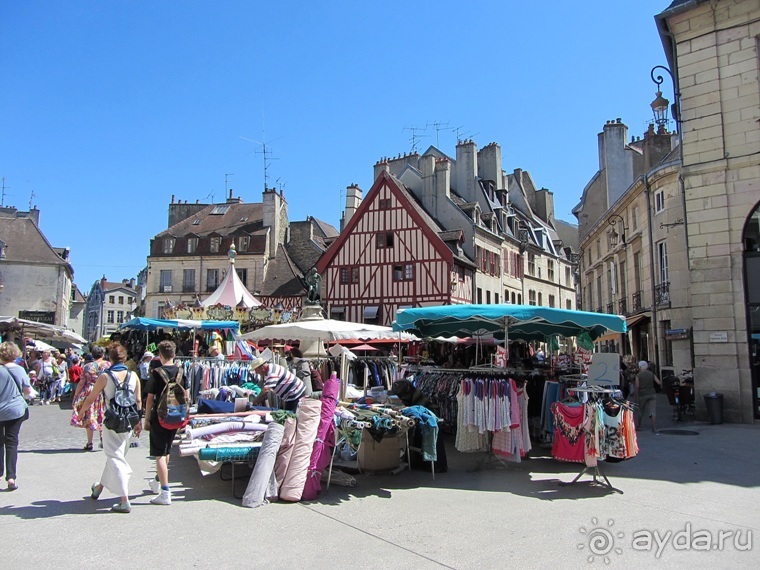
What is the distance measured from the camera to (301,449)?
598 cm

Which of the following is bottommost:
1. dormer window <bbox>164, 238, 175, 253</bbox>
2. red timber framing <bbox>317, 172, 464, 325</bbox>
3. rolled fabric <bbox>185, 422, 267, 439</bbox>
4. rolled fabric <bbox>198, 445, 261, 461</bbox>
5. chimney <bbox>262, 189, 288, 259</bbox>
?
rolled fabric <bbox>198, 445, 261, 461</bbox>

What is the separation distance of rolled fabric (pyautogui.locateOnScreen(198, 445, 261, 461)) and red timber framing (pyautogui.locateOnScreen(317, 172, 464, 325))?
23.3 meters

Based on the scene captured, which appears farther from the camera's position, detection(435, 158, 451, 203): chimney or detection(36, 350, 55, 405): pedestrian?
detection(435, 158, 451, 203): chimney

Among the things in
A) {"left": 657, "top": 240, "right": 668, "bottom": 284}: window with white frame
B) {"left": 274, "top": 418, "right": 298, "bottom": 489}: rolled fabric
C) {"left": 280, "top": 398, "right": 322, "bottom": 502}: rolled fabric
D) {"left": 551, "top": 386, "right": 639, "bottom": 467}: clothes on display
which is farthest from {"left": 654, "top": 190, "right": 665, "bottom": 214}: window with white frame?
{"left": 274, "top": 418, "right": 298, "bottom": 489}: rolled fabric

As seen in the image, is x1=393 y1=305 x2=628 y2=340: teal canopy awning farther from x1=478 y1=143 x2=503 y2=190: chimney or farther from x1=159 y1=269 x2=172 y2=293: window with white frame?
x1=159 y1=269 x2=172 y2=293: window with white frame

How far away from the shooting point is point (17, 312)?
122 feet

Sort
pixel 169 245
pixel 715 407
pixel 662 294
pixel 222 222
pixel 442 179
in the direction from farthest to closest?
pixel 222 222
pixel 169 245
pixel 442 179
pixel 662 294
pixel 715 407

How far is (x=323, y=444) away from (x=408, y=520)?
133 cm

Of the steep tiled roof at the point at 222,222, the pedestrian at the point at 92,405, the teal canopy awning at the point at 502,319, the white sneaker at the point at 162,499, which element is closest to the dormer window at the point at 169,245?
the steep tiled roof at the point at 222,222

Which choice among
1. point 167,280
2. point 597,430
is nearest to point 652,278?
point 597,430

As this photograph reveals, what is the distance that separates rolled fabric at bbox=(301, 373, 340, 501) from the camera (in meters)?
5.91

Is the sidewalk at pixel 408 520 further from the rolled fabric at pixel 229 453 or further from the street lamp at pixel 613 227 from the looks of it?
the street lamp at pixel 613 227

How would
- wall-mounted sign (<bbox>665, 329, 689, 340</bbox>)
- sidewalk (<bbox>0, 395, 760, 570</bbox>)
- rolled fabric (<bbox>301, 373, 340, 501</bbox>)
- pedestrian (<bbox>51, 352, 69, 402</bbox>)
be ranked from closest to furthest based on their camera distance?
sidewalk (<bbox>0, 395, 760, 570</bbox>) < rolled fabric (<bbox>301, 373, 340, 501</bbox>) < pedestrian (<bbox>51, 352, 69, 402</bbox>) < wall-mounted sign (<bbox>665, 329, 689, 340</bbox>)

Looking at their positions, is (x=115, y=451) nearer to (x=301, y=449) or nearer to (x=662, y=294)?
(x=301, y=449)
